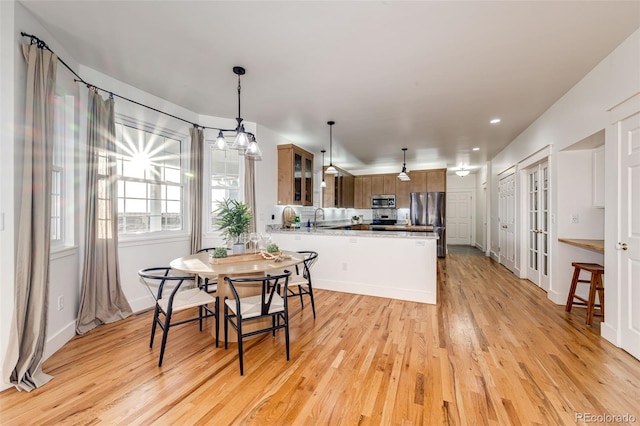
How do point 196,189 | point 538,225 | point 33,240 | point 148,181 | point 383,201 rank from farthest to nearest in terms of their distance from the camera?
1. point 383,201
2. point 538,225
3. point 196,189
4. point 148,181
5. point 33,240

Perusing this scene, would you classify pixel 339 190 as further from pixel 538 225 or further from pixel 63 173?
pixel 63 173

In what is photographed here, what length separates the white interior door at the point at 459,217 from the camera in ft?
32.3

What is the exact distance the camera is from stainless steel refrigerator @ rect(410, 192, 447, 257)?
7469 mm

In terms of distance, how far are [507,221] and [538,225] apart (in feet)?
5.05

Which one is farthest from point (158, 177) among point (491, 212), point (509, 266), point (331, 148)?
point (491, 212)

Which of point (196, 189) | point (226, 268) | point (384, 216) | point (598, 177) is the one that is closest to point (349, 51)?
point (226, 268)

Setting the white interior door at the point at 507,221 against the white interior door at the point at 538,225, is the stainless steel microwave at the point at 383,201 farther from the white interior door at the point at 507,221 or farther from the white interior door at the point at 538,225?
the white interior door at the point at 538,225

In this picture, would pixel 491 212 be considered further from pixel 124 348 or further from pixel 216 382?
pixel 124 348

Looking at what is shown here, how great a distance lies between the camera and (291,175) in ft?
Answer: 16.4

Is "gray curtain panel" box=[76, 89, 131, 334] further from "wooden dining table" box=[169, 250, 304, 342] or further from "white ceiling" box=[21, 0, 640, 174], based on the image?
"wooden dining table" box=[169, 250, 304, 342]

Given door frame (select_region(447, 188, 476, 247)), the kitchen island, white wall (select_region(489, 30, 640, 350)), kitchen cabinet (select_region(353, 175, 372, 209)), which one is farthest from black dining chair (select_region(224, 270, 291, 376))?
door frame (select_region(447, 188, 476, 247))

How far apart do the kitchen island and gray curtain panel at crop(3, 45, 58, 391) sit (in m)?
3.04

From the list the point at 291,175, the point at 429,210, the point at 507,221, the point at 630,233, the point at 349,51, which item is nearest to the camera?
the point at 630,233

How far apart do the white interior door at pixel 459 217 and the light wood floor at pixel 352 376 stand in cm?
715
